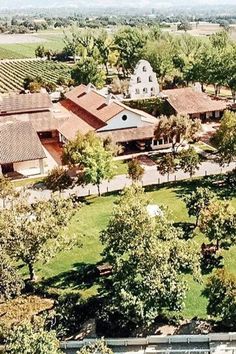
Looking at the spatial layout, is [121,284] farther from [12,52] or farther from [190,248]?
[12,52]

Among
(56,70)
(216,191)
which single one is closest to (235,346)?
(216,191)

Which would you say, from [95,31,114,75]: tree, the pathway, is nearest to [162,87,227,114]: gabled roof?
the pathway

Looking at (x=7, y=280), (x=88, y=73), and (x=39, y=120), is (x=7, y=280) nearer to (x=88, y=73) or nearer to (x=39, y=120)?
(x=39, y=120)

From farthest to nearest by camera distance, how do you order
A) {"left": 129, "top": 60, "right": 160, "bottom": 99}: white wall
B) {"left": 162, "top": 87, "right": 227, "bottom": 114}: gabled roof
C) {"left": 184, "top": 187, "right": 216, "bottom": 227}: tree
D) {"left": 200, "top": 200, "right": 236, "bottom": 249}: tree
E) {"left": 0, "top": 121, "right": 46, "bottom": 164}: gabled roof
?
{"left": 129, "top": 60, "right": 160, "bottom": 99}: white wall
{"left": 162, "top": 87, "right": 227, "bottom": 114}: gabled roof
{"left": 0, "top": 121, "right": 46, "bottom": 164}: gabled roof
{"left": 184, "top": 187, "right": 216, "bottom": 227}: tree
{"left": 200, "top": 200, "right": 236, "bottom": 249}: tree

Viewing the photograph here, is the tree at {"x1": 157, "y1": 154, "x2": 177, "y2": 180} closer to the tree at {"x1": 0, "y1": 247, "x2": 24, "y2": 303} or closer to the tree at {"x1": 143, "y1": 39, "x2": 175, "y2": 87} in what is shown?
the tree at {"x1": 0, "y1": 247, "x2": 24, "y2": 303}

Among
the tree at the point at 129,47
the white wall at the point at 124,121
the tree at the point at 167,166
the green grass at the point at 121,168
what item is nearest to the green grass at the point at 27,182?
the green grass at the point at 121,168

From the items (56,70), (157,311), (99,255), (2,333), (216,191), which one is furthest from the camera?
(56,70)
